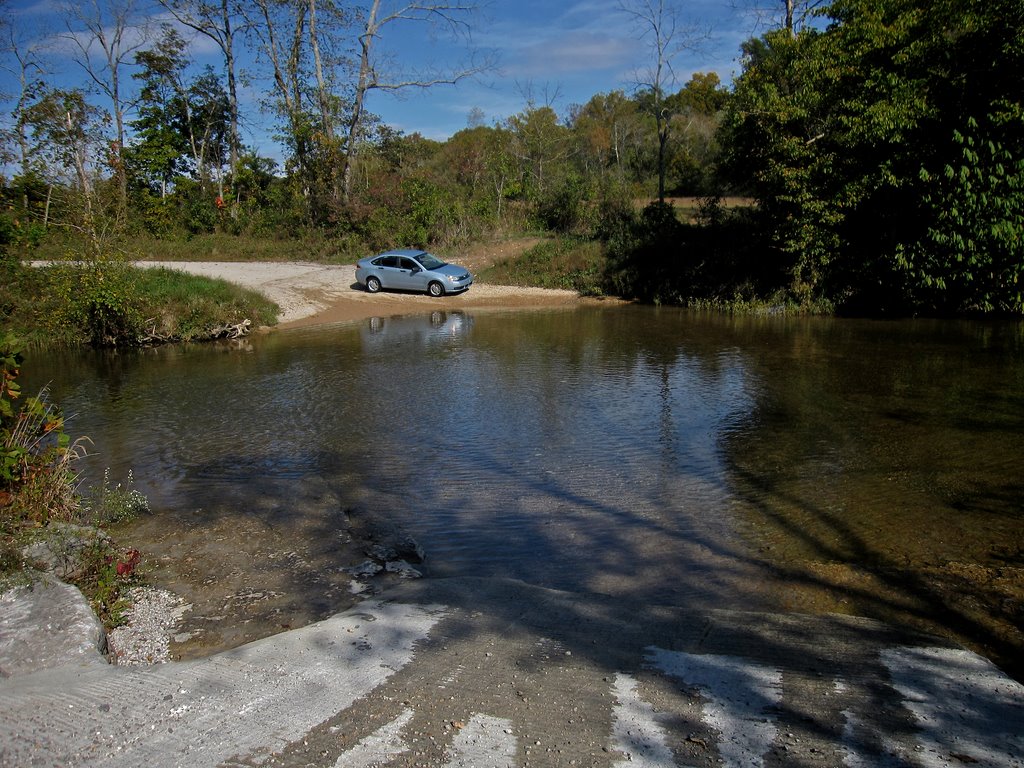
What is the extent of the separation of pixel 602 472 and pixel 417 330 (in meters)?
13.9

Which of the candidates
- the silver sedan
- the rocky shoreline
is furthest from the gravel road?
the rocky shoreline

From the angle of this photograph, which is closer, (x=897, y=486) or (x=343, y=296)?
(x=897, y=486)

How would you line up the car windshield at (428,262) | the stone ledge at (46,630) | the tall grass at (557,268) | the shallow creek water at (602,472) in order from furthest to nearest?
the tall grass at (557,268) → the car windshield at (428,262) → the shallow creek water at (602,472) → the stone ledge at (46,630)

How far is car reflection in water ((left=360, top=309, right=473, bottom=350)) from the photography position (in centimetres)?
2014

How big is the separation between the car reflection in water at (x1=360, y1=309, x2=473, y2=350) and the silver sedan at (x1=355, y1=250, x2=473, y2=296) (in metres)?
2.22

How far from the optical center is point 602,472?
368 inches

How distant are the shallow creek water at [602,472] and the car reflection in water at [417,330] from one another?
2.51 metres

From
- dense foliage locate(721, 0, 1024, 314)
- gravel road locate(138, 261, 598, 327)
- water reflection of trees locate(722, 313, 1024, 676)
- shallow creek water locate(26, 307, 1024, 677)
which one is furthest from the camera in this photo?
gravel road locate(138, 261, 598, 327)

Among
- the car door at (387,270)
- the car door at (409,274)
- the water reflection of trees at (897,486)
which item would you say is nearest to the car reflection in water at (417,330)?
the car door at (409,274)

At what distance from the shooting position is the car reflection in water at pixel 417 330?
20141mm

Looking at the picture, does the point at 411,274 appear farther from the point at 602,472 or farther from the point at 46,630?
the point at 46,630

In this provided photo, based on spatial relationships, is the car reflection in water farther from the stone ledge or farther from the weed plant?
the stone ledge

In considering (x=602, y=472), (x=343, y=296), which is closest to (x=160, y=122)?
(x=343, y=296)

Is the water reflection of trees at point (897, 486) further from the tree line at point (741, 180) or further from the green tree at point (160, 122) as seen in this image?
the green tree at point (160, 122)
